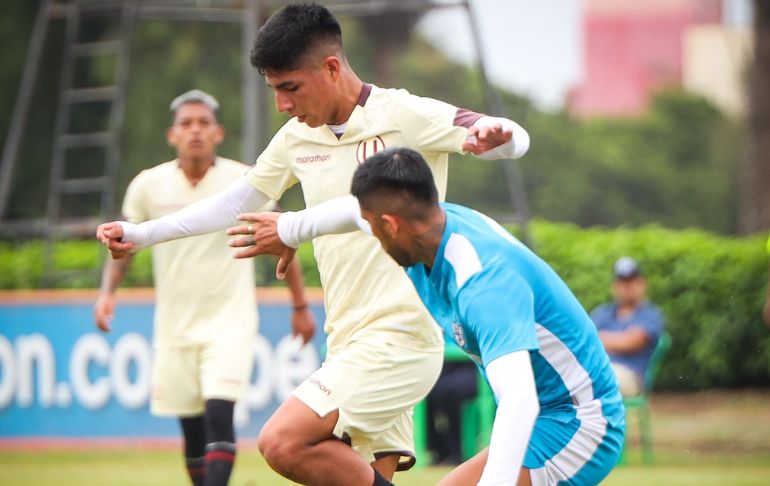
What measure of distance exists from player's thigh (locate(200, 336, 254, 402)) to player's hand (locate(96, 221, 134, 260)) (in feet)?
7.04

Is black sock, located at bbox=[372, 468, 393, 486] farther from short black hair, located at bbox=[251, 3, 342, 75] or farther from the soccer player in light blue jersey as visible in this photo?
short black hair, located at bbox=[251, 3, 342, 75]

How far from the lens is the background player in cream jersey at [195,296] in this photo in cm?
791

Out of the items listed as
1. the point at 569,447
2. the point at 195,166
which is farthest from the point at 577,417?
the point at 195,166

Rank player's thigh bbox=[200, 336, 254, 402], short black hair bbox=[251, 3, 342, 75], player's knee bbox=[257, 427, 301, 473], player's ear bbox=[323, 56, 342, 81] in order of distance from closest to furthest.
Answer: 1. player's knee bbox=[257, 427, 301, 473]
2. short black hair bbox=[251, 3, 342, 75]
3. player's ear bbox=[323, 56, 342, 81]
4. player's thigh bbox=[200, 336, 254, 402]

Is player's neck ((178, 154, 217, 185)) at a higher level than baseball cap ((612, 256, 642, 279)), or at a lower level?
higher

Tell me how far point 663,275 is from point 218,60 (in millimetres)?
14045

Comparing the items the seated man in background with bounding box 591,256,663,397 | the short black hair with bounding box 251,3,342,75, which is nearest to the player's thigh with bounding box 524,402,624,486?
the short black hair with bounding box 251,3,342,75

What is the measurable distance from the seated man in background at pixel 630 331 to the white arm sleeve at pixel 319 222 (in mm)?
6518

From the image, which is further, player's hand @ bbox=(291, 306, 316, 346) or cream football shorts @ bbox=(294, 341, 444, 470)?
player's hand @ bbox=(291, 306, 316, 346)

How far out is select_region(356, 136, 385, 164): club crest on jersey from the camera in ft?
18.5

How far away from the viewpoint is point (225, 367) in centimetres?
780

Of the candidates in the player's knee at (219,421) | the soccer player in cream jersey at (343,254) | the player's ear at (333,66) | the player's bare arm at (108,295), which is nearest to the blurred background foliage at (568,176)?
the player's bare arm at (108,295)

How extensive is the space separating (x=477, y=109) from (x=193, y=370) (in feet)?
67.1

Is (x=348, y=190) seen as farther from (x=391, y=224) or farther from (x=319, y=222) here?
(x=391, y=224)
